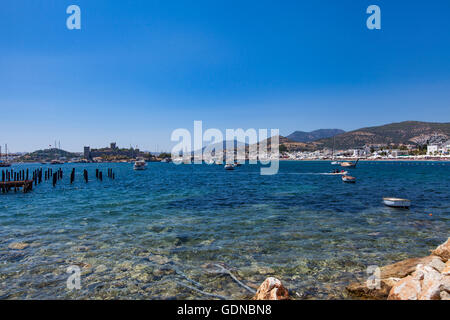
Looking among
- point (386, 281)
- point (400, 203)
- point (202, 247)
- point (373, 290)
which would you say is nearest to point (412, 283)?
point (373, 290)

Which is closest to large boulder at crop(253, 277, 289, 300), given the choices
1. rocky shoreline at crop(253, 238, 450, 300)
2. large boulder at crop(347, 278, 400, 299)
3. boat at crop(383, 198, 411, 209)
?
rocky shoreline at crop(253, 238, 450, 300)

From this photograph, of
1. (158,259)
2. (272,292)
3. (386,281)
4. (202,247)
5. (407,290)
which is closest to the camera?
(407,290)

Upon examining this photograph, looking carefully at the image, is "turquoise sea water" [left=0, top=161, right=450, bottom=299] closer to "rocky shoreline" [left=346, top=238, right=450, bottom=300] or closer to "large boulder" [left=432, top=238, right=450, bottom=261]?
"rocky shoreline" [left=346, top=238, right=450, bottom=300]

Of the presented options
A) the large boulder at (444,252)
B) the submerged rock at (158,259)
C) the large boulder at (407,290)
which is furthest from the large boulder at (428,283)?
the submerged rock at (158,259)

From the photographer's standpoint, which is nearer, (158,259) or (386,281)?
(386,281)

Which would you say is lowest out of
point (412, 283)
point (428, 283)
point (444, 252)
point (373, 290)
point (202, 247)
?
point (202, 247)

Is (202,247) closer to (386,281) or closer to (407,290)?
(386,281)

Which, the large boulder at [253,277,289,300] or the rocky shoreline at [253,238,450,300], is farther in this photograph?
the large boulder at [253,277,289,300]

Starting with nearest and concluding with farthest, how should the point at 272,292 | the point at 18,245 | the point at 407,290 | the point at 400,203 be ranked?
the point at 407,290 → the point at 272,292 → the point at 18,245 → the point at 400,203

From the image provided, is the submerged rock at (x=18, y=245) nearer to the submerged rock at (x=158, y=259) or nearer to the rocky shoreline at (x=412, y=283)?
the submerged rock at (x=158, y=259)
